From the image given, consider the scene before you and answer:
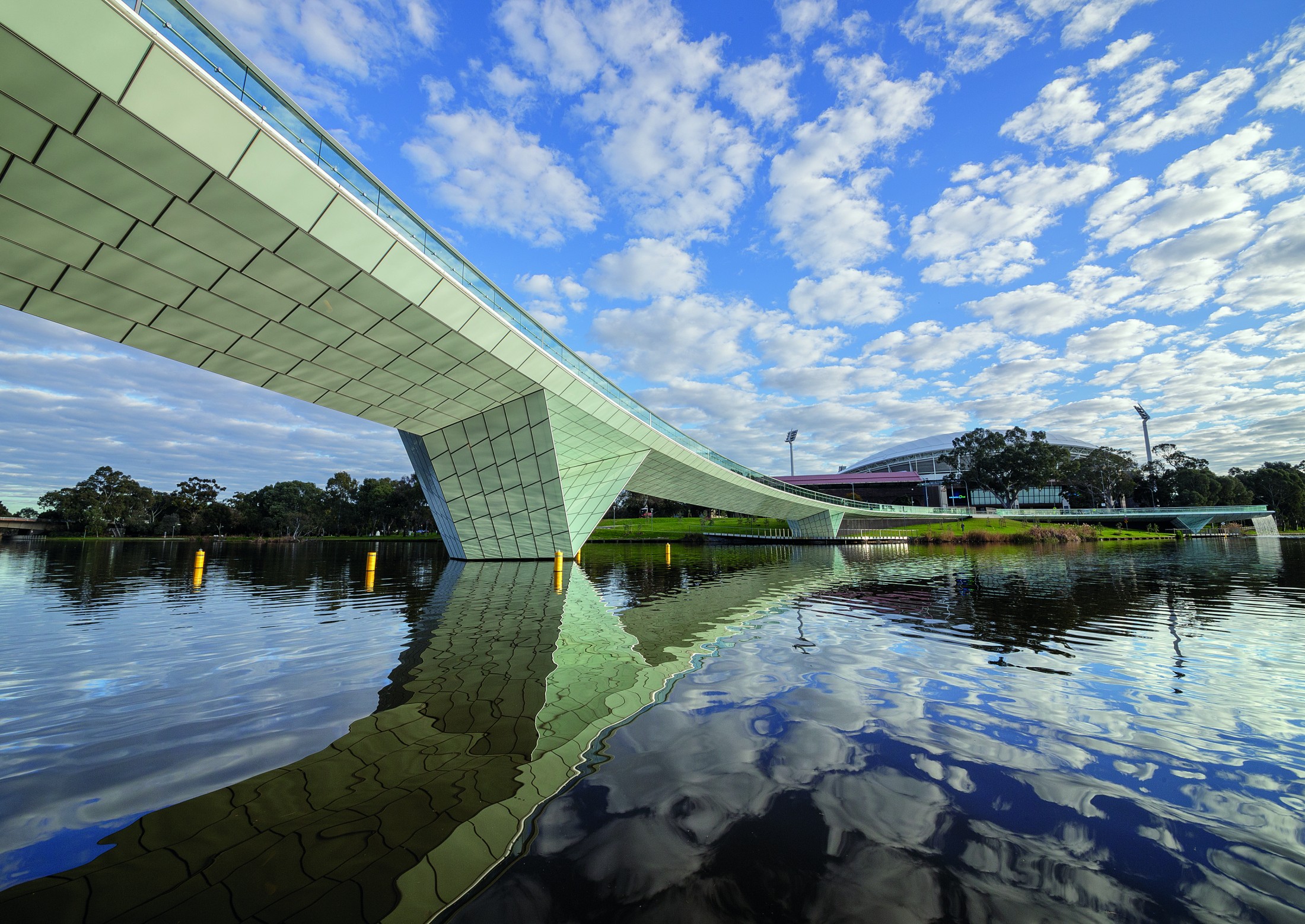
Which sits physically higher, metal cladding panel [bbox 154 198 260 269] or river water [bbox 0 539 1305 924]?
metal cladding panel [bbox 154 198 260 269]

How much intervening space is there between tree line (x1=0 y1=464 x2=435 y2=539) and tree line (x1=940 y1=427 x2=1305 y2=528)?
90.3 meters

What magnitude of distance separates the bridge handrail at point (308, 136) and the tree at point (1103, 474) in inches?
3557

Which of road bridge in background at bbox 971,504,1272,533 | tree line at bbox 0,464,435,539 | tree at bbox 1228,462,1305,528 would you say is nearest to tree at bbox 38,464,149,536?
tree line at bbox 0,464,435,539

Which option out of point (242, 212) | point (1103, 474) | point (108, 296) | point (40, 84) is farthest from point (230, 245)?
point (1103, 474)

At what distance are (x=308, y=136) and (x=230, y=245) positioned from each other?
126 inches

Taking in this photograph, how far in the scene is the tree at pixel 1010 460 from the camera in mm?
75188

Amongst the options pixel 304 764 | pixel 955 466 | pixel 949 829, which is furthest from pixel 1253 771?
pixel 955 466

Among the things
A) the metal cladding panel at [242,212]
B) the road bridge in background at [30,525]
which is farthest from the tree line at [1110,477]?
the road bridge in background at [30,525]

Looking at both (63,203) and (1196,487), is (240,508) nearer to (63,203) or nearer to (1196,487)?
(63,203)

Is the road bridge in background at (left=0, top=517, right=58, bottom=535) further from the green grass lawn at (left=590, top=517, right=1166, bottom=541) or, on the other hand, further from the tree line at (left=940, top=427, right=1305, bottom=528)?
the tree line at (left=940, top=427, right=1305, bottom=528)

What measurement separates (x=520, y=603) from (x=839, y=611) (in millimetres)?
8280

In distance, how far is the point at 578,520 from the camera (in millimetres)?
31969

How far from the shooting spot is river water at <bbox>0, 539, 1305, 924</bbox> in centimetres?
279

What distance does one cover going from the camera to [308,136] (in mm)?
12188
